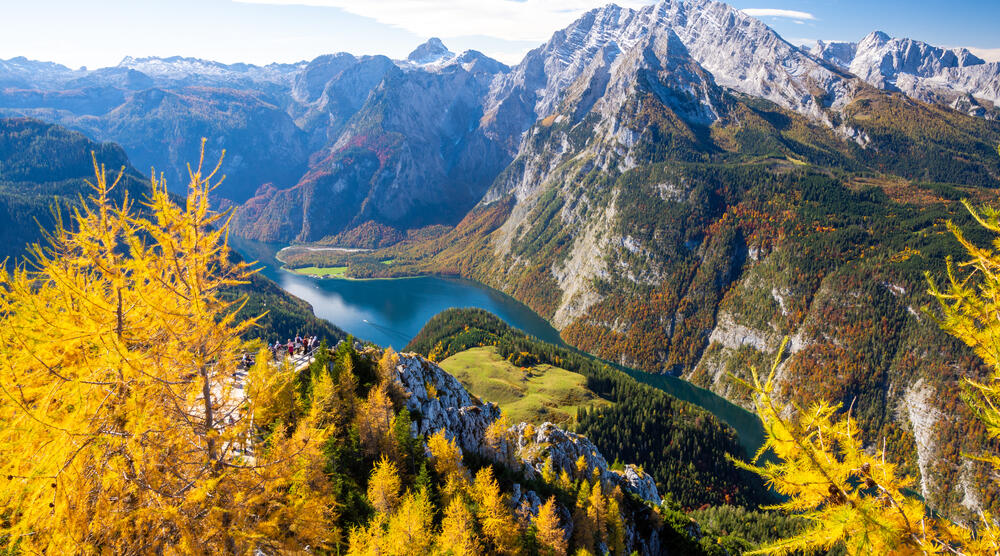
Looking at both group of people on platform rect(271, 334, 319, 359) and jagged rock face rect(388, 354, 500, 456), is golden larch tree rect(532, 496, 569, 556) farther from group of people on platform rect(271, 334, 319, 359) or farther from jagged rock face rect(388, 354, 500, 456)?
group of people on platform rect(271, 334, 319, 359)

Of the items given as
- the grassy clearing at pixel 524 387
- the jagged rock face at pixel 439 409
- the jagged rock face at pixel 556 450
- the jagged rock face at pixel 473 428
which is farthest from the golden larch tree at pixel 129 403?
the grassy clearing at pixel 524 387

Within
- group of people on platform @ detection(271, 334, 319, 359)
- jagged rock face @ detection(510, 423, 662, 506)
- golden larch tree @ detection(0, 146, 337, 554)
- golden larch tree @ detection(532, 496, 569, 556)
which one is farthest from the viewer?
jagged rock face @ detection(510, 423, 662, 506)

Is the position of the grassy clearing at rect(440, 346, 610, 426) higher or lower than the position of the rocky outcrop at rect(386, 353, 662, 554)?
lower

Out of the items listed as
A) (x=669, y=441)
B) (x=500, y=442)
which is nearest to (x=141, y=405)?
(x=500, y=442)

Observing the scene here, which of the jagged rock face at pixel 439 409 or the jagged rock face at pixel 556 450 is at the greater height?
the jagged rock face at pixel 439 409

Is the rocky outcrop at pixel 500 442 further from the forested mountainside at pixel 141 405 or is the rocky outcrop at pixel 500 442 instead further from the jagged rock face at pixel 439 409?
the forested mountainside at pixel 141 405

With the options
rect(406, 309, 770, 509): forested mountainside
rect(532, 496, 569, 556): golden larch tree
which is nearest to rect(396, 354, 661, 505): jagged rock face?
rect(532, 496, 569, 556): golden larch tree

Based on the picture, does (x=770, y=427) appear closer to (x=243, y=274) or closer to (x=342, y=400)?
(x=243, y=274)

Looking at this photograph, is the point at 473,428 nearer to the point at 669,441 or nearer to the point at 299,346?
the point at 299,346
